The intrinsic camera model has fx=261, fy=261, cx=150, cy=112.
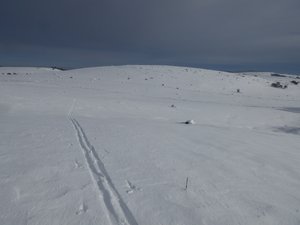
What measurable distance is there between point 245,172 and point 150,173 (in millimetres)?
2037

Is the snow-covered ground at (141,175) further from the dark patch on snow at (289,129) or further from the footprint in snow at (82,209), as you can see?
the dark patch on snow at (289,129)

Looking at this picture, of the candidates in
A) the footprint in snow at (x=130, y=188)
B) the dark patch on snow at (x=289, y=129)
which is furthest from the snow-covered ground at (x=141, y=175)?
the dark patch on snow at (x=289, y=129)

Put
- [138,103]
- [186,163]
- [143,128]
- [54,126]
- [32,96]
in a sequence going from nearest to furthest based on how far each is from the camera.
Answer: [186,163], [54,126], [143,128], [32,96], [138,103]

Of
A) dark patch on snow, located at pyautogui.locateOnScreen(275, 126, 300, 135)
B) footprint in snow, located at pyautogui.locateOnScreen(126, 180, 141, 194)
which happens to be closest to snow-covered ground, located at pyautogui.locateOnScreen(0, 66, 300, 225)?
footprint in snow, located at pyautogui.locateOnScreen(126, 180, 141, 194)

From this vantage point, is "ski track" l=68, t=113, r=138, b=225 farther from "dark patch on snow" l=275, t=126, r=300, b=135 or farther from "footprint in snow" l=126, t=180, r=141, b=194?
"dark patch on snow" l=275, t=126, r=300, b=135

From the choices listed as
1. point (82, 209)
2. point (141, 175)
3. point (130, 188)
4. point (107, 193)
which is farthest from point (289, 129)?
point (82, 209)

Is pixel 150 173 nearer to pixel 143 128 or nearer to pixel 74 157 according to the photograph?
pixel 74 157

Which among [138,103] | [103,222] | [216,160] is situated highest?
[103,222]

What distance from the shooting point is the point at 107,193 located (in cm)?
420

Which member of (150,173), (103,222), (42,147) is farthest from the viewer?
(42,147)

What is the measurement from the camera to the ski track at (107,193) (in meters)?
3.57

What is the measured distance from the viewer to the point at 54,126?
9.06 m

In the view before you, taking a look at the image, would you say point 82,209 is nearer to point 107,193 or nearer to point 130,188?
point 107,193

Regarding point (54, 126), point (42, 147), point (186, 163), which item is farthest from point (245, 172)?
point (54, 126)
